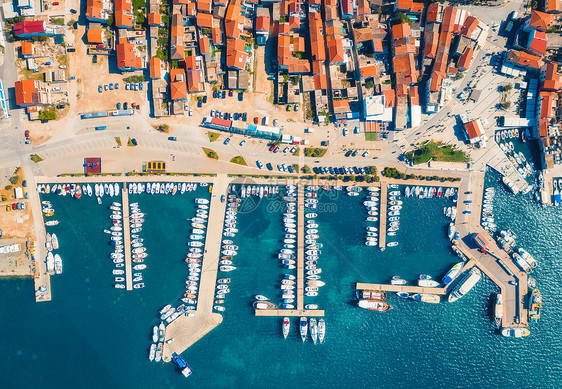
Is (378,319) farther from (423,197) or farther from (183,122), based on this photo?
(183,122)

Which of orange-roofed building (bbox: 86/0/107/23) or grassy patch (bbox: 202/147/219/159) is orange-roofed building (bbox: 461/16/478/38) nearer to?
grassy patch (bbox: 202/147/219/159)

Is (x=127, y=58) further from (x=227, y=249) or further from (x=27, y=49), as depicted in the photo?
(x=227, y=249)

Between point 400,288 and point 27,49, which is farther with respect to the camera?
point 400,288

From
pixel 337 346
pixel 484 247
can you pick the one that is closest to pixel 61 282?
pixel 337 346

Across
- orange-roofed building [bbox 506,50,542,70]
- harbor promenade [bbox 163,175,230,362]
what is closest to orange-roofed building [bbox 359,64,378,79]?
orange-roofed building [bbox 506,50,542,70]

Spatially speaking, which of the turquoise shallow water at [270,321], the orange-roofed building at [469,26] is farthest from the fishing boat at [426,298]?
the orange-roofed building at [469,26]

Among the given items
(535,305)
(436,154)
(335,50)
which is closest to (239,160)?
(335,50)
